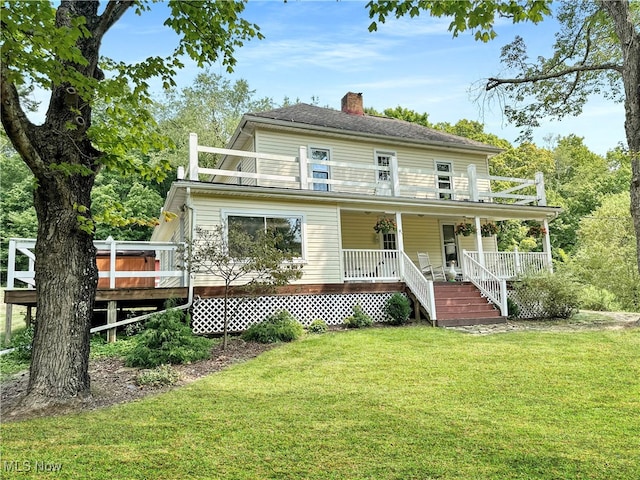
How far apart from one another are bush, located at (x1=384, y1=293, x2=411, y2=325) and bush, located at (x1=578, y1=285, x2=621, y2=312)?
44.3ft

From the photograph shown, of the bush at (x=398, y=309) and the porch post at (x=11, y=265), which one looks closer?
the porch post at (x=11, y=265)

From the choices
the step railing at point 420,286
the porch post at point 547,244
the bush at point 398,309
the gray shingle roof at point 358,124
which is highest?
the gray shingle roof at point 358,124

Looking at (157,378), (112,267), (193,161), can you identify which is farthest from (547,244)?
(112,267)

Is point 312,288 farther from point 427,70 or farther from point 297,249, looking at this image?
point 427,70

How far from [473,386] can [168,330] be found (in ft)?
18.6

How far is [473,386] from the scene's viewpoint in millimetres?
5746

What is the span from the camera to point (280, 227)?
39.7 feet

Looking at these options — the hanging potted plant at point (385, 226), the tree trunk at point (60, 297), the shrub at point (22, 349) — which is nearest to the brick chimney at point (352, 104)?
the hanging potted plant at point (385, 226)

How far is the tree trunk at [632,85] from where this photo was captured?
6301 mm

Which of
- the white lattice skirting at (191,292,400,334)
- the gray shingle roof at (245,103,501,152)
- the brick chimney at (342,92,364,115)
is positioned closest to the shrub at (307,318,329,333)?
the white lattice skirting at (191,292,400,334)

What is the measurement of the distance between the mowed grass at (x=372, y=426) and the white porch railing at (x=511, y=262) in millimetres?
7277

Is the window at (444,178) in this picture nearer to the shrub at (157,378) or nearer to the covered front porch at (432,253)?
the covered front porch at (432,253)

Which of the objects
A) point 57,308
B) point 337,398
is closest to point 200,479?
point 337,398
